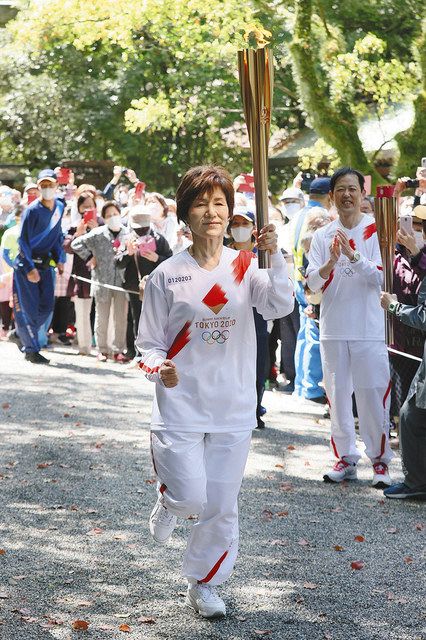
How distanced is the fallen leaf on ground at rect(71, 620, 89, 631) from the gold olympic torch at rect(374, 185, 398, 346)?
3577mm

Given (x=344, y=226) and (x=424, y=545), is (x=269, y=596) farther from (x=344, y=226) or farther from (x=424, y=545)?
(x=344, y=226)

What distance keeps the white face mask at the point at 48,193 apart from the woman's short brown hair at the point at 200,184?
9.61m

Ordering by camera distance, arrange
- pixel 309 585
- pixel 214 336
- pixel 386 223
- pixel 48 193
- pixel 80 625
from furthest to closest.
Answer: pixel 48 193 → pixel 386 223 → pixel 309 585 → pixel 214 336 → pixel 80 625

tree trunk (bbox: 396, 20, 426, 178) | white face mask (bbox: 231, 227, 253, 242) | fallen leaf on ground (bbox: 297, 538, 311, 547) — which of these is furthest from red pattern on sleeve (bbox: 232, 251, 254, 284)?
tree trunk (bbox: 396, 20, 426, 178)

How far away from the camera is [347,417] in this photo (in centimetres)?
883

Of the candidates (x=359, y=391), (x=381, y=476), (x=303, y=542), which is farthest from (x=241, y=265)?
(x=381, y=476)

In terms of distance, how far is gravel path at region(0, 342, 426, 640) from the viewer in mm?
5695

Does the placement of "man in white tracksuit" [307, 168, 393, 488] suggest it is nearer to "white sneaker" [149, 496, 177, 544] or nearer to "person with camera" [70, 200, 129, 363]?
"white sneaker" [149, 496, 177, 544]

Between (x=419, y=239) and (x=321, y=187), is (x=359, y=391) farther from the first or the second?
(x=321, y=187)

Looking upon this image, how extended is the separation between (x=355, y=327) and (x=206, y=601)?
10.9 ft

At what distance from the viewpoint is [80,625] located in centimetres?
554

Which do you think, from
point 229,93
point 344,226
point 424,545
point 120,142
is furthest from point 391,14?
point 424,545

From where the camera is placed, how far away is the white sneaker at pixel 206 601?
5.73 meters

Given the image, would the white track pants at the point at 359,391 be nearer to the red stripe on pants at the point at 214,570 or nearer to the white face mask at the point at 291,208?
the red stripe on pants at the point at 214,570
